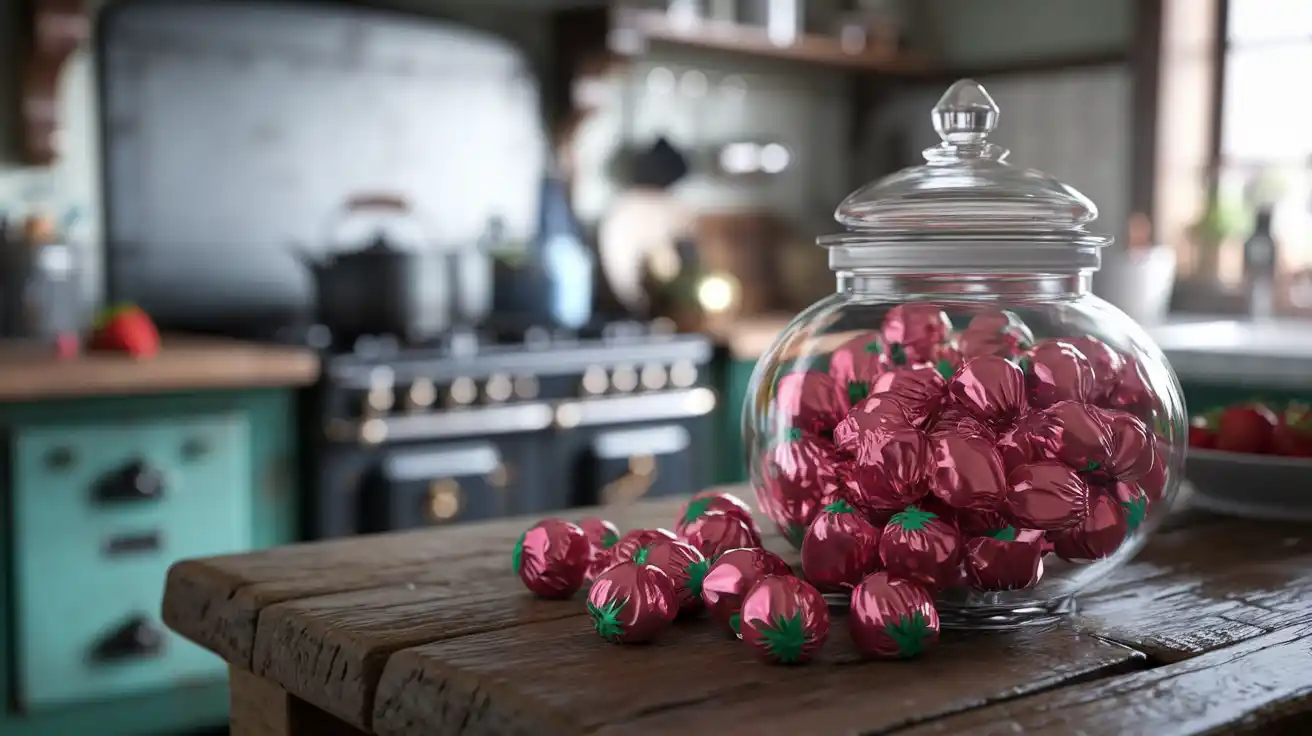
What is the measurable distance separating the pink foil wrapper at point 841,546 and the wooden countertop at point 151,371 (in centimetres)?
188

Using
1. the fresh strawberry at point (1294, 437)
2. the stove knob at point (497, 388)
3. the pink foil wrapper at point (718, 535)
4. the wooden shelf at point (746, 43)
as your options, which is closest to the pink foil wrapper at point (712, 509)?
the pink foil wrapper at point (718, 535)

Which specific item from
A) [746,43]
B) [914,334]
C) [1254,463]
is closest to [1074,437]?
[914,334]

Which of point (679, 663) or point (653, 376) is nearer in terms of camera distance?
point (679, 663)

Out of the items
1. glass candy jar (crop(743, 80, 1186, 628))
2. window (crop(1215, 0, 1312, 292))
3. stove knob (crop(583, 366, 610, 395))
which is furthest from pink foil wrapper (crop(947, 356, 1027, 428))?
window (crop(1215, 0, 1312, 292))

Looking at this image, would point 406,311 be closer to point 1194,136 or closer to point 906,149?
point 906,149

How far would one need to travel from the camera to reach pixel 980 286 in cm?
91

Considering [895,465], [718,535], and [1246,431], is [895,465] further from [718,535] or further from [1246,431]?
[1246,431]

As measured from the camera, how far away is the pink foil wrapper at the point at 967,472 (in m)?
0.82

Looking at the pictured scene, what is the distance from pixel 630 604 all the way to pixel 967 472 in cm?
23

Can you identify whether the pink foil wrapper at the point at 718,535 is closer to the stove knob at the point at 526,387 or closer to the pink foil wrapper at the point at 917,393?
the pink foil wrapper at the point at 917,393

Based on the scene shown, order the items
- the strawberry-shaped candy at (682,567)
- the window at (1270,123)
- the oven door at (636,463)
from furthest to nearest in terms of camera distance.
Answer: the window at (1270,123) < the oven door at (636,463) < the strawberry-shaped candy at (682,567)

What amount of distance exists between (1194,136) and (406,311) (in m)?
2.52

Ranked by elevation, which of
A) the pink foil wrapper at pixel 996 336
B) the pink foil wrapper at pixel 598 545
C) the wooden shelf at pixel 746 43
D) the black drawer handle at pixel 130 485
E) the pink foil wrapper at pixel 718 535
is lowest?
the black drawer handle at pixel 130 485

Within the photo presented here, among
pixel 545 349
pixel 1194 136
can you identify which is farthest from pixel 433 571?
pixel 1194 136
